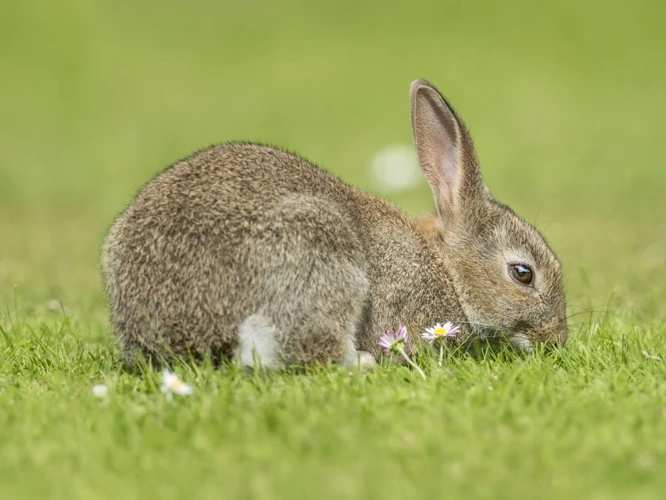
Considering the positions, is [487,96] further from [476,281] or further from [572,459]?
[572,459]

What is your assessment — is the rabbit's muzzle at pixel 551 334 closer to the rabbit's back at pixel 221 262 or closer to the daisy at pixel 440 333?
the daisy at pixel 440 333

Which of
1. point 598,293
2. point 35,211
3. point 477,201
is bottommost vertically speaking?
point 35,211

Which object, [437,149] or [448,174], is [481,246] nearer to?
[448,174]

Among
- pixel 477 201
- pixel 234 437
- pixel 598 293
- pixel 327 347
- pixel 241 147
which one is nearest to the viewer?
pixel 234 437

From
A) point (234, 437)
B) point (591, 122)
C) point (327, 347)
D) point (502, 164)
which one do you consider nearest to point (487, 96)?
point (591, 122)

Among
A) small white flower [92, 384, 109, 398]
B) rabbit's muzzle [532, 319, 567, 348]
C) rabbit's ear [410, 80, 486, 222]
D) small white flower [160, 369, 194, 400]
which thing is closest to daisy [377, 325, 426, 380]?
rabbit's muzzle [532, 319, 567, 348]

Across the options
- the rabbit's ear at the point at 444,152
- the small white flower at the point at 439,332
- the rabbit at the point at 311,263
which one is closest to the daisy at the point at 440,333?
the small white flower at the point at 439,332
